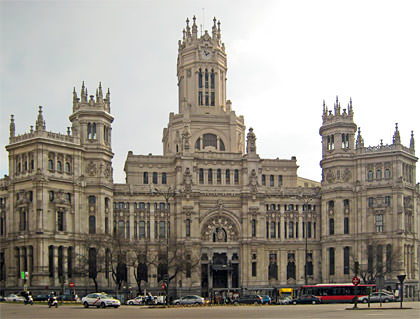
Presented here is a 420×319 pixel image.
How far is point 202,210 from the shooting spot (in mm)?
136250

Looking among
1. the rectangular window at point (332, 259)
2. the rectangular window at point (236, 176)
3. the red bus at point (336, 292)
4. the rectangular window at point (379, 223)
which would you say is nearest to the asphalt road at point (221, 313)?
the red bus at point (336, 292)

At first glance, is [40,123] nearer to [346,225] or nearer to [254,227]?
[254,227]

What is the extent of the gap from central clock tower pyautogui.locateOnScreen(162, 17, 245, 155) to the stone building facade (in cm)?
43

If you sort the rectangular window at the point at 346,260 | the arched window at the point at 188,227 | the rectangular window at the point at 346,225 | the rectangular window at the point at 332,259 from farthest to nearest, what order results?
1. the rectangular window at the point at 332,259
2. the rectangular window at the point at 346,225
3. the arched window at the point at 188,227
4. the rectangular window at the point at 346,260

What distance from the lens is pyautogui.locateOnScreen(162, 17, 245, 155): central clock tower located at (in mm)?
144750

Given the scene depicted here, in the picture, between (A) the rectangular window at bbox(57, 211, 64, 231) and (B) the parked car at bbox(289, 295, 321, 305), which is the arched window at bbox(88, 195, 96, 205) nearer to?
(A) the rectangular window at bbox(57, 211, 64, 231)

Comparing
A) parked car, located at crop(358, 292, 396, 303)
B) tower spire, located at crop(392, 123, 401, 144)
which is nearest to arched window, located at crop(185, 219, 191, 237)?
parked car, located at crop(358, 292, 396, 303)

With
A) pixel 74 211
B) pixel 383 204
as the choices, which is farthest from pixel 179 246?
pixel 383 204

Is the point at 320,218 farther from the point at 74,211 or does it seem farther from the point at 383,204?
the point at 74,211

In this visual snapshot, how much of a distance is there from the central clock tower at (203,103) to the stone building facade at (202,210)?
1.40 feet

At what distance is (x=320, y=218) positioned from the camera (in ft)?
458

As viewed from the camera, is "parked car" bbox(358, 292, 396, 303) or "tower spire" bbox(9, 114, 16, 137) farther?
"tower spire" bbox(9, 114, 16, 137)

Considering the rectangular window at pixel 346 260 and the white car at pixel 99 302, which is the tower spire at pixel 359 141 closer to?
the rectangular window at pixel 346 260

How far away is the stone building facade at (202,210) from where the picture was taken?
12212 cm
